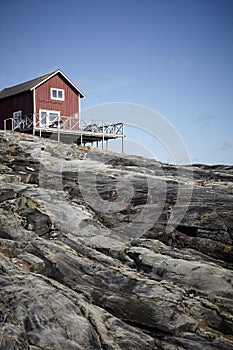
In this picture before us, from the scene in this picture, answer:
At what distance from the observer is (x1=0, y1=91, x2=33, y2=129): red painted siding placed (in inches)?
1216

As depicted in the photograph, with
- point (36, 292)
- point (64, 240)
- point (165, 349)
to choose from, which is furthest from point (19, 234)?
point (165, 349)

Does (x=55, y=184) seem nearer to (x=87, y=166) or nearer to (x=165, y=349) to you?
(x=87, y=166)

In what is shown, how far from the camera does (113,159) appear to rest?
16766 millimetres

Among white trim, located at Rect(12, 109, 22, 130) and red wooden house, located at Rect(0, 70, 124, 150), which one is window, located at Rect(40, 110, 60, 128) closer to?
red wooden house, located at Rect(0, 70, 124, 150)

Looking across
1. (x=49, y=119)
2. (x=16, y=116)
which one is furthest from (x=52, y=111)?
(x=16, y=116)

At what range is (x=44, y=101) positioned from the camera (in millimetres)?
31109

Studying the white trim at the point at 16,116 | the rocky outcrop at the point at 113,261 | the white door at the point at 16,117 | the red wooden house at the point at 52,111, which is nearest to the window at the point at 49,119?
the red wooden house at the point at 52,111

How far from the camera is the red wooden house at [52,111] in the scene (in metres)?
28.8

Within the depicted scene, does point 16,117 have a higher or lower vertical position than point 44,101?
lower

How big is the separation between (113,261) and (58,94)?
87.0 feet

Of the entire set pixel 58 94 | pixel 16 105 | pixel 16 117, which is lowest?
pixel 16 117

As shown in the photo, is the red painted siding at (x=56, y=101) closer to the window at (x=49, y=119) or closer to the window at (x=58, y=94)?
the window at (x=58, y=94)

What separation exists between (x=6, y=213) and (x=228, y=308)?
6.28 meters

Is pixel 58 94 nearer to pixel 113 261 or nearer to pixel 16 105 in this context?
pixel 16 105
